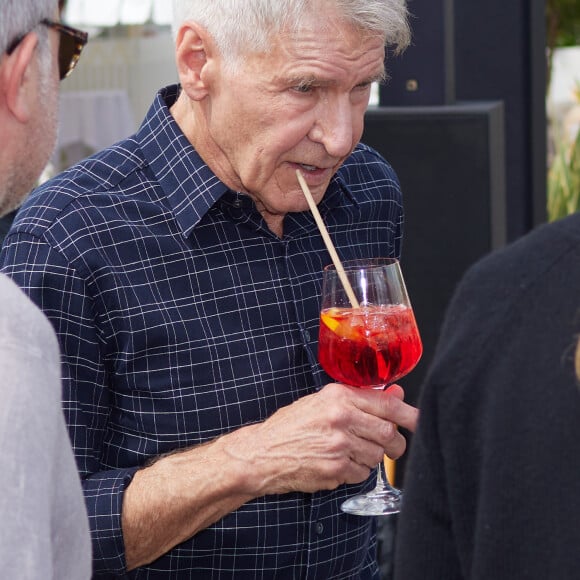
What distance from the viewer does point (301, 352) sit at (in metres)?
2.01

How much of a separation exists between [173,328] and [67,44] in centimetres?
63

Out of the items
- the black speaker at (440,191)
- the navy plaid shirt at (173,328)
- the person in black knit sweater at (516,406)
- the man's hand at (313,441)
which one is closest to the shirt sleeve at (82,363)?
the navy plaid shirt at (173,328)

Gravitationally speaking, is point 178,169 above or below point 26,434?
above

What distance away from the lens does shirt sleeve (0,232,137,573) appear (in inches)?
70.3

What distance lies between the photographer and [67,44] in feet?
4.56

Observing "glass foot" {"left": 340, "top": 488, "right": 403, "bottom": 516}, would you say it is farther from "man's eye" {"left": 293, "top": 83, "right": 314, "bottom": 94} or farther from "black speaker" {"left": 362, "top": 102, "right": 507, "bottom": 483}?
"black speaker" {"left": 362, "top": 102, "right": 507, "bottom": 483}

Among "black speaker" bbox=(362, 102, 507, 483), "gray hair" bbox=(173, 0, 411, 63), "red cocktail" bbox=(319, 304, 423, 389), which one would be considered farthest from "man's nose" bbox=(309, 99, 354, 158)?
"black speaker" bbox=(362, 102, 507, 483)

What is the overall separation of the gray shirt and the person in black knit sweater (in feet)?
1.25

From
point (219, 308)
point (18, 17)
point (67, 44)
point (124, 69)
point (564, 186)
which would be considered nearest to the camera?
point (18, 17)

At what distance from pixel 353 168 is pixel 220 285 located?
479 millimetres

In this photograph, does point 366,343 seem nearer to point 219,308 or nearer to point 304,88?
point 219,308

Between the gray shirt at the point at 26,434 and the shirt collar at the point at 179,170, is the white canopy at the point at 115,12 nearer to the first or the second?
the shirt collar at the point at 179,170

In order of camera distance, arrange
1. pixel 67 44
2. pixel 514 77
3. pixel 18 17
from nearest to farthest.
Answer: pixel 18 17, pixel 67 44, pixel 514 77

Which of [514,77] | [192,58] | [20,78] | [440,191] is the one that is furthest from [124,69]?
[20,78]
